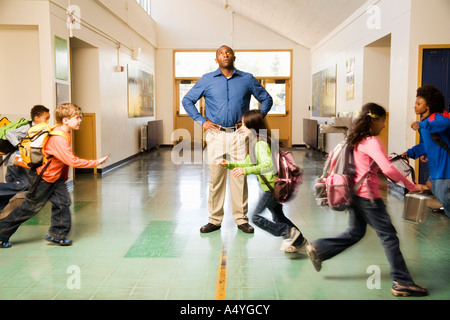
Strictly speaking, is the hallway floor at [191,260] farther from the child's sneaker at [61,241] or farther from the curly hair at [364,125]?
the curly hair at [364,125]

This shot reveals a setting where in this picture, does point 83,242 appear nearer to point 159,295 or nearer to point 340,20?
point 159,295

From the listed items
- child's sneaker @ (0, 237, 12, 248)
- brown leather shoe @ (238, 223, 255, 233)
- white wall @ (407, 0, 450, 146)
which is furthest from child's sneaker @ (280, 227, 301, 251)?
white wall @ (407, 0, 450, 146)

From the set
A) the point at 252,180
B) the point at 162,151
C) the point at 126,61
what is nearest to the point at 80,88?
the point at 126,61

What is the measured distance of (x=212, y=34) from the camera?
15.4 m

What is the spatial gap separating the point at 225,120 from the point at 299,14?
7.80 metres

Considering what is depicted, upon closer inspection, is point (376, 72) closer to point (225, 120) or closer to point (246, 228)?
point (225, 120)

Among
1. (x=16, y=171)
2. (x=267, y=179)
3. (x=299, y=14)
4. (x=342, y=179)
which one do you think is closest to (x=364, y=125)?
(x=342, y=179)

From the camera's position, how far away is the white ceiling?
9.87 m

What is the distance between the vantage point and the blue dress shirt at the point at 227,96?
4.63 meters

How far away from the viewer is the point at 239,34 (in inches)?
607

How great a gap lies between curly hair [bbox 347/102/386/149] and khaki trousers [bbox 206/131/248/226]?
5.08 ft

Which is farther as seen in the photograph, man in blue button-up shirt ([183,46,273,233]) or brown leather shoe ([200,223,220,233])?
brown leather shoe ([200,223,220,233])

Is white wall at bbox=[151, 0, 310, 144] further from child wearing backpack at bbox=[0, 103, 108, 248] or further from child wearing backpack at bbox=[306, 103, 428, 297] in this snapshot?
child wearing backpack at bbox=[306, 103, 428, 297]

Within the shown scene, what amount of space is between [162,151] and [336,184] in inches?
452
